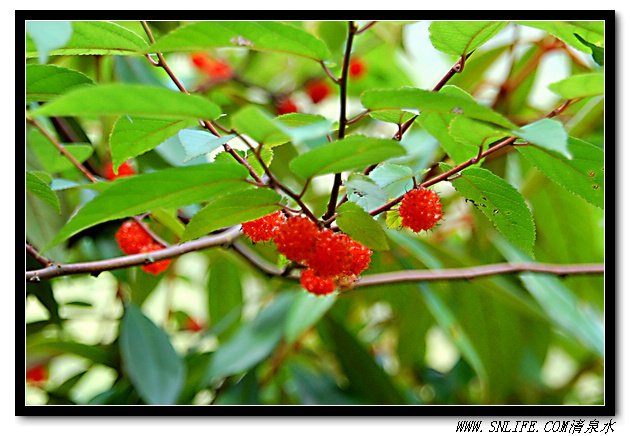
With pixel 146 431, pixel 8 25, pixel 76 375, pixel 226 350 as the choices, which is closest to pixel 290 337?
pixel 226 350

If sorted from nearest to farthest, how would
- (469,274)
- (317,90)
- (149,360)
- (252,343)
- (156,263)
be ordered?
(156,263) → (469,274) → (149,360) → (252,343) → (317,90)

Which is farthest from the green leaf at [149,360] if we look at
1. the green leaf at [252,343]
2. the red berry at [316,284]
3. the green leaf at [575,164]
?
the green leaf at [575,164]

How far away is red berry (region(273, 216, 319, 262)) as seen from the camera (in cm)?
60

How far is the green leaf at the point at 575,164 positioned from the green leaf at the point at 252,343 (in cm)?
72

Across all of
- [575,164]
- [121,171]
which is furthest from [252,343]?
[575,164]

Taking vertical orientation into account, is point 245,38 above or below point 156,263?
above

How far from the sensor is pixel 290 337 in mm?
1138

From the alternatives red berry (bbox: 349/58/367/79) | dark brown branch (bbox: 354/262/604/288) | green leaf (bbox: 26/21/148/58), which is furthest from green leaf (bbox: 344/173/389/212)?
red berry (bbox: 349/58/367/79)

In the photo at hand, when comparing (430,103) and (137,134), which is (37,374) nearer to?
(137,134)

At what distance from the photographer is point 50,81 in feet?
2.36

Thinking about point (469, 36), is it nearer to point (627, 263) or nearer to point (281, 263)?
point (281, 263)

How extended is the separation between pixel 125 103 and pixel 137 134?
0.57 feet

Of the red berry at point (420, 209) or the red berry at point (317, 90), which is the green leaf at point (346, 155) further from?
the red berry at point (317, 90)

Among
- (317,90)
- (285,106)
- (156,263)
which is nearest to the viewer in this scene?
(156,263)
